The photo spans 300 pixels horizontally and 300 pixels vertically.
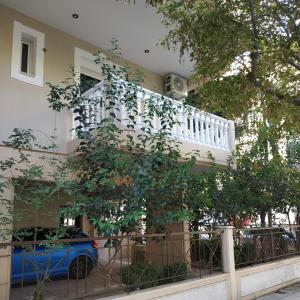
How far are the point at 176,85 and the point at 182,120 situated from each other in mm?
3056

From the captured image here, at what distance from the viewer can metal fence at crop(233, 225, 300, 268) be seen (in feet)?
29.2

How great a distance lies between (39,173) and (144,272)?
271cm

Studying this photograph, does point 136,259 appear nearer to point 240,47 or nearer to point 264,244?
point 264,244

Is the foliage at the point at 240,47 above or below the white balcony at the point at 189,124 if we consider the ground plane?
above

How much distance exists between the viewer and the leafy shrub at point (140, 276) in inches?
253

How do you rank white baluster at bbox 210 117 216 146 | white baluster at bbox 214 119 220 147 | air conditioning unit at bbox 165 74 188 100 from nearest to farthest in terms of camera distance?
white baluster at bbox 210 117 216 146
white baluster at bbox 214 119 220 147
air conditioning unit at bbox 165 74 188 100

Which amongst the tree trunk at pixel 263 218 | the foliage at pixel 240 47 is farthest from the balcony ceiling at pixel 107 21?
the tree trunk at pixel 263 218

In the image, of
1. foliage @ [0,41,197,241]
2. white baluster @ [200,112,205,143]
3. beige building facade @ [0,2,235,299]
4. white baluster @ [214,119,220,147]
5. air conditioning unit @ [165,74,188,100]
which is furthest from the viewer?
air conditioning unit @ [165,74,188,100]

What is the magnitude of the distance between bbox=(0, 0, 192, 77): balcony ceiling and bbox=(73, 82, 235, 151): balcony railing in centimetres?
223

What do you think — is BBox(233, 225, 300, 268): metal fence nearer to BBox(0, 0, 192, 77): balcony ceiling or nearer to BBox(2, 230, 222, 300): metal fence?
BBox(2, 230, 222, 300): metal fence

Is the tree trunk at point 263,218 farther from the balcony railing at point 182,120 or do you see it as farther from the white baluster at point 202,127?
the white baluster at point 202,127

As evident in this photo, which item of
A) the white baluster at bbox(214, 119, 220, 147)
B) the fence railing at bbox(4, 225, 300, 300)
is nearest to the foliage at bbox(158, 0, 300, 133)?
the white baluster at bbox(214, 119, 220, 147)

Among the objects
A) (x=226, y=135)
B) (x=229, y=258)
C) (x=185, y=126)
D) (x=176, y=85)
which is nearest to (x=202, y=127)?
(x=185, y=126)

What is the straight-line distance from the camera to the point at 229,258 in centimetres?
777
